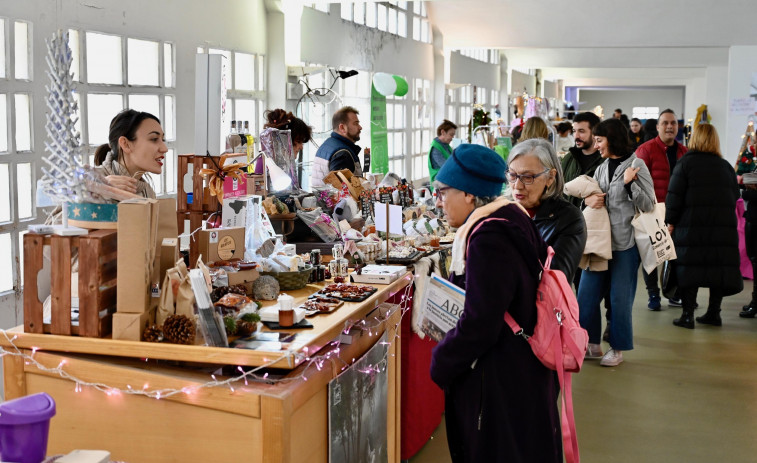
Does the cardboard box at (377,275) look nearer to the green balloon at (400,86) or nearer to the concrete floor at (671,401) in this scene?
the concrete floor at (671,401)

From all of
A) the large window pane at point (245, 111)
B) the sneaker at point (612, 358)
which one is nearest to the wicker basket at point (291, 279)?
the sneaker at point (612, 358)

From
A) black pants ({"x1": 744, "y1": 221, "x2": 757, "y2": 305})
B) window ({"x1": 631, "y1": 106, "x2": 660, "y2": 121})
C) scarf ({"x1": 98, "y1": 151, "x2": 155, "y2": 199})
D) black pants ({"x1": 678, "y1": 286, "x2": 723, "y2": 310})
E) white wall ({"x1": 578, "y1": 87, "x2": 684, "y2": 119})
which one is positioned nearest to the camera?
scarf ({"x1": 98, "y1": 151, "x2": 155, "y2": 199})

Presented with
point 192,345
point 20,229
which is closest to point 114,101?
point 20,229

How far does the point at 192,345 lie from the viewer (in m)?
2.52

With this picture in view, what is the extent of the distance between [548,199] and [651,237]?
2059 mm

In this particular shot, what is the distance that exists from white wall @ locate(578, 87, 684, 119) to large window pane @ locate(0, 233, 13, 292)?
35941 mm

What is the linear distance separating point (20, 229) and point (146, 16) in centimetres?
163

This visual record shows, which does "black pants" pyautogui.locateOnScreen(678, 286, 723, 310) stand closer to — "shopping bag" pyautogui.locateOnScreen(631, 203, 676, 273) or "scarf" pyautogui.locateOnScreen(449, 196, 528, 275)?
"shopping bag" pyautogui.locateOnScreen(631, 203, 676, 273)

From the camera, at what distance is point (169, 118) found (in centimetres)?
554

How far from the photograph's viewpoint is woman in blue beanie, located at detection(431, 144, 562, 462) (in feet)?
8.25

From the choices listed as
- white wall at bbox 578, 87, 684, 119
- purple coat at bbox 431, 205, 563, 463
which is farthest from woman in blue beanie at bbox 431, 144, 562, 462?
white wall at bbox 578, 87, 684, 119

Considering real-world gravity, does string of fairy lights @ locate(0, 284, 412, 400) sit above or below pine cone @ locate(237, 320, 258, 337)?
below

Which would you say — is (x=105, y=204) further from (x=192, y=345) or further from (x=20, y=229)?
(x=20, y=229)

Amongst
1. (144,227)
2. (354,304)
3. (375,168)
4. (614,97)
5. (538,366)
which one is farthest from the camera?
(614,97)
